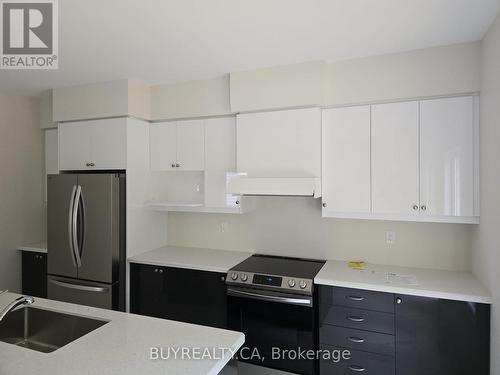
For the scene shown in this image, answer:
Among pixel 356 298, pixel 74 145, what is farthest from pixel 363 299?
pixel 74 145

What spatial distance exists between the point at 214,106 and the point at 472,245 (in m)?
2.40

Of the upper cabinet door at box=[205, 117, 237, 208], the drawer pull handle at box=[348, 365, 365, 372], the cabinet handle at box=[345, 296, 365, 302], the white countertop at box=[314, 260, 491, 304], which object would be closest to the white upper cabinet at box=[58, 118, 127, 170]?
the upper cabinet door at box=[205, 117, 237, 208]

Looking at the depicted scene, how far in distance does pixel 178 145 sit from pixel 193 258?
110cm

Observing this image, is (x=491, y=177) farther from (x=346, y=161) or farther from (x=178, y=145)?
(x=178, y=145)

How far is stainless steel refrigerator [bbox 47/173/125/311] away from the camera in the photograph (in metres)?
2.88

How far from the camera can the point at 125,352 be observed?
1390 millimetres

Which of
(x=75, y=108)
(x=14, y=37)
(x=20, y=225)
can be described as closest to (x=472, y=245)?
(x=14, y=37)

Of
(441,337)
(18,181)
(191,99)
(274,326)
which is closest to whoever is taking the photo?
(441,337)

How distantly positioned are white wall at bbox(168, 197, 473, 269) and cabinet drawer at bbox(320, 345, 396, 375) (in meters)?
0.78

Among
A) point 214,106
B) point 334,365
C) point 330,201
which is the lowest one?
point 334,365

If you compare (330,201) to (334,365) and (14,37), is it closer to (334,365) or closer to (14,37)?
(334,365)

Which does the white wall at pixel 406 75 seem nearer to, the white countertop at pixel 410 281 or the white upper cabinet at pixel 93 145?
the white countertop at pixel 410 281

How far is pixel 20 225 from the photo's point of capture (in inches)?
140

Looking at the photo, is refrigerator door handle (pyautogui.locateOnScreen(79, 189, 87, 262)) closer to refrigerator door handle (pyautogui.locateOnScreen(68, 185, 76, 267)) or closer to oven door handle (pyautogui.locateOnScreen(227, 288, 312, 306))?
refrigerator door handle (pyautogui.locateOnScreen(68, 185, 76, 267))
